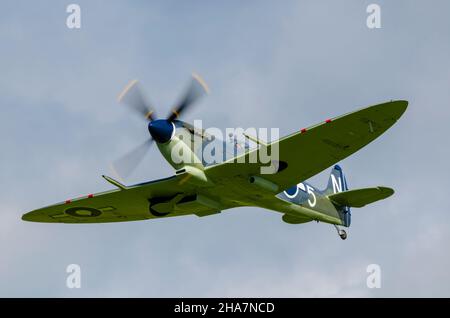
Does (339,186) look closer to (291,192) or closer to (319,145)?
(291,192)

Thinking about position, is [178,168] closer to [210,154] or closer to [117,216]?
[210,154]

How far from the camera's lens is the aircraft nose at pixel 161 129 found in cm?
2372

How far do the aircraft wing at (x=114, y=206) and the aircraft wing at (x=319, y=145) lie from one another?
83.6 inches

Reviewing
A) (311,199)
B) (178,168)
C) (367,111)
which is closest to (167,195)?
(178,168)

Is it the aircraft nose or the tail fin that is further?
the tail fin

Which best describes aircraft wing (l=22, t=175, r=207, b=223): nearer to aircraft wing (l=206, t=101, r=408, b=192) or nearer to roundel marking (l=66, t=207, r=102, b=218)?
roundel marking (l=66, t=207, r=102, b=218)

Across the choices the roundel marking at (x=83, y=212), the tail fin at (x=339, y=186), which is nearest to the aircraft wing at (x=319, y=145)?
the tail fin at (x=339, y=186)

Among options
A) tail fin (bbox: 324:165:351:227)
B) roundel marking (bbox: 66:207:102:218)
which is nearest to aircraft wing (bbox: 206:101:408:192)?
tail fin (bbox: 324:165:351:227)

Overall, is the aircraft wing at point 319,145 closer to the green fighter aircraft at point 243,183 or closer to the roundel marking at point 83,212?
the green fighter aircraft at point 243,183

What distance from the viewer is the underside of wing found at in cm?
2598

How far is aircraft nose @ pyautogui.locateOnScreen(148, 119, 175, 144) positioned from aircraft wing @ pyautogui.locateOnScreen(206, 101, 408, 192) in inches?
Answer: 62.8

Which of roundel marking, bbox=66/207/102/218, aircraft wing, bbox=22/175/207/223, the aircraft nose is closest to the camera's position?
the aircraft nose

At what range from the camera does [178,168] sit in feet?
79.9
